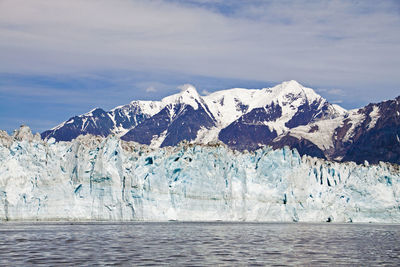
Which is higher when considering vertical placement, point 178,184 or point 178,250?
point 178,184

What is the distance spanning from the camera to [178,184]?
8088 centimetres

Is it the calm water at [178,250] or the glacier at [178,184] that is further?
the glacier at [178,184]

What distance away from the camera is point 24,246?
1588 inches

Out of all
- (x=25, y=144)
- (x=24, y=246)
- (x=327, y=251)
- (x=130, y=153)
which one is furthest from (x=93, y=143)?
(x=327, y=251)

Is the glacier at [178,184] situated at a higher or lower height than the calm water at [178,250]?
higher

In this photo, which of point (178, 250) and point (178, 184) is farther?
point (178, 184)

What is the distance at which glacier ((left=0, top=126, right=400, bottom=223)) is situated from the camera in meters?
69.7

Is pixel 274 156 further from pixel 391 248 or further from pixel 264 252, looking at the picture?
pixel 264 252

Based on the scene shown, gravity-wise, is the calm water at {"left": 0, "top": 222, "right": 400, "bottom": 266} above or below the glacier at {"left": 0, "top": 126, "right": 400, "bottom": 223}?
below

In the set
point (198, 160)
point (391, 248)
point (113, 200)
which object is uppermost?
point (198, 160)

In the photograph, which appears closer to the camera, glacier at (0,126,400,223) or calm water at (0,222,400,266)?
calm water at (0,222,400,266)

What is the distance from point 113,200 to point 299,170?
1252 inches

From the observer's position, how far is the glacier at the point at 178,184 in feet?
229

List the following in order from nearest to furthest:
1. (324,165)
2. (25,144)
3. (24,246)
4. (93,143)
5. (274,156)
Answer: (24,246) < (25,144) < (93,143) < (274,156) < (324,165)
